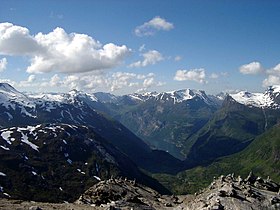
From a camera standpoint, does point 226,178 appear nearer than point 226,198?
No

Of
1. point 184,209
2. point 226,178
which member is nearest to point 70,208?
point 184,209

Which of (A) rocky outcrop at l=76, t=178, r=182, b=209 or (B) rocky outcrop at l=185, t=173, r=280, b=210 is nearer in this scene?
(B) rocky outcrop at l=185, t=173, r=280, b=210

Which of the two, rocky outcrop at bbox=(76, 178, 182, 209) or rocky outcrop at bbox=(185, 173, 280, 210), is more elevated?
rocky outcrop at bbox=(185, 173, 280, 210)

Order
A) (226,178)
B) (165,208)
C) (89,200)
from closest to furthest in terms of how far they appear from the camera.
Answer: (165,208) → (89,200) → (226,178)

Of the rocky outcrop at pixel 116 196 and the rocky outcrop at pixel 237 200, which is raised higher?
the rocky outcrop at pixel 237 200

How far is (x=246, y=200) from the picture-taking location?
4988 centimetres

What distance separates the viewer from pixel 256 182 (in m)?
69.1

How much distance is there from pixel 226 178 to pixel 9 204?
39.4 metres

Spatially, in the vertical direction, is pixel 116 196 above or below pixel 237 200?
below

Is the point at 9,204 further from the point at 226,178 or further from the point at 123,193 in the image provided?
the point at 226,178

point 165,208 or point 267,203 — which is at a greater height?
point 267,203

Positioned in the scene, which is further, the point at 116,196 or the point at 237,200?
the point at 116,196

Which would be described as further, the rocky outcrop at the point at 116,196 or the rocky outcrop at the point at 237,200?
the rocky outcrop at the point at 116,196

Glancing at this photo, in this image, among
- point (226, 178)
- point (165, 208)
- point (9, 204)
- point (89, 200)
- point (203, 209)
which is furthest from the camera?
point (226, 178)
